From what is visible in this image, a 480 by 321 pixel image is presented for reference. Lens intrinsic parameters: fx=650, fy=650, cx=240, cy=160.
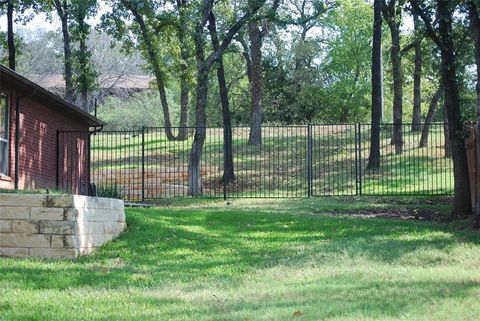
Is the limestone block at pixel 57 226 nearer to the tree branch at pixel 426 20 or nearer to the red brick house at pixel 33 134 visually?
the red brick house at pixel 33 134

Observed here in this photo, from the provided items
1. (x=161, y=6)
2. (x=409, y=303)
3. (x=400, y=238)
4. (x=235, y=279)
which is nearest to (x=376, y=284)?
(x=409, y=303)

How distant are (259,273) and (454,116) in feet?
22.0

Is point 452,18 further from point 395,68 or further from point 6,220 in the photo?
point 395,68

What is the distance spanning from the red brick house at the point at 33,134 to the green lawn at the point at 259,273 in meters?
5.94

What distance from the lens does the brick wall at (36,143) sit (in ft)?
56.4

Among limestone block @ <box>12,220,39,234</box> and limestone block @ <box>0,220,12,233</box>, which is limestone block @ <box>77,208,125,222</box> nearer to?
limestone block @ <box>12,220,39,234</box>

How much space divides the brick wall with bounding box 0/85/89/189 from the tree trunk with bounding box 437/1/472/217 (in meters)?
10.6

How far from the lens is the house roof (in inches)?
607

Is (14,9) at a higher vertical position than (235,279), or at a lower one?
higher

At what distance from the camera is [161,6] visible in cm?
2377

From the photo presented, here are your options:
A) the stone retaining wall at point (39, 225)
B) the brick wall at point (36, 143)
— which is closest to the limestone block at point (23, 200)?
the stone retaining wall at point (39, 225)

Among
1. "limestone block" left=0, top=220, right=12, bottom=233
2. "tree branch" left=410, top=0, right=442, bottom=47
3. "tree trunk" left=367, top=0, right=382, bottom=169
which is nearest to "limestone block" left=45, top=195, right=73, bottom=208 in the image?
"limestone block" left=0, top=220, right=12, bottom=233

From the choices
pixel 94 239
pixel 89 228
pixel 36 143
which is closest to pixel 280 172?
pixel 36 143

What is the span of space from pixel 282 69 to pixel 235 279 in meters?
37.0
